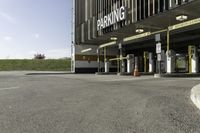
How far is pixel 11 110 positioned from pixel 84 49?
1407 inches

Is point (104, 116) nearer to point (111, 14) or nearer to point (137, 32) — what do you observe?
point (111, 14)

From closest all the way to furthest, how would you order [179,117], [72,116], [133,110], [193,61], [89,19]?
[179,117] → [72,116] → [133,110] → [193,61] → [89,19]

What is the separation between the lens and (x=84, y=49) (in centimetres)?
4450

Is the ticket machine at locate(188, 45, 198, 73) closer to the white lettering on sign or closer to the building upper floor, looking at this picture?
the building upper floor

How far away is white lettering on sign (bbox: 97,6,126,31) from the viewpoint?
30139mm

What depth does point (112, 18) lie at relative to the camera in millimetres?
32531

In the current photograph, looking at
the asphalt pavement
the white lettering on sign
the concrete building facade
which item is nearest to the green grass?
the concrete building facade

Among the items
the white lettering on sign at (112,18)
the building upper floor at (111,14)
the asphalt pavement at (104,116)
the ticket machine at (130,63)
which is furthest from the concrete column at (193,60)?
the asphalt pavement at (104,116)

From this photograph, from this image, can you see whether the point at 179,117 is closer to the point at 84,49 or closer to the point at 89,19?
the point at 89,19

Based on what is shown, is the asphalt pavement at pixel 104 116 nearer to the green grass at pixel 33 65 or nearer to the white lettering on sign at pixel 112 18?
the white lettering on sign at pixel 112 18

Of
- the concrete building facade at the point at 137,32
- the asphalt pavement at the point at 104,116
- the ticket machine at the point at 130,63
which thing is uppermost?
the concrete building facade at the point at 137,32

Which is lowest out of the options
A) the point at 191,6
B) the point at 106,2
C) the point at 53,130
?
the point at 53,130

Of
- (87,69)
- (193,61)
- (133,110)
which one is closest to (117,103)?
(133,110)

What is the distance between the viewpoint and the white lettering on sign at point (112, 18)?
30.1m
